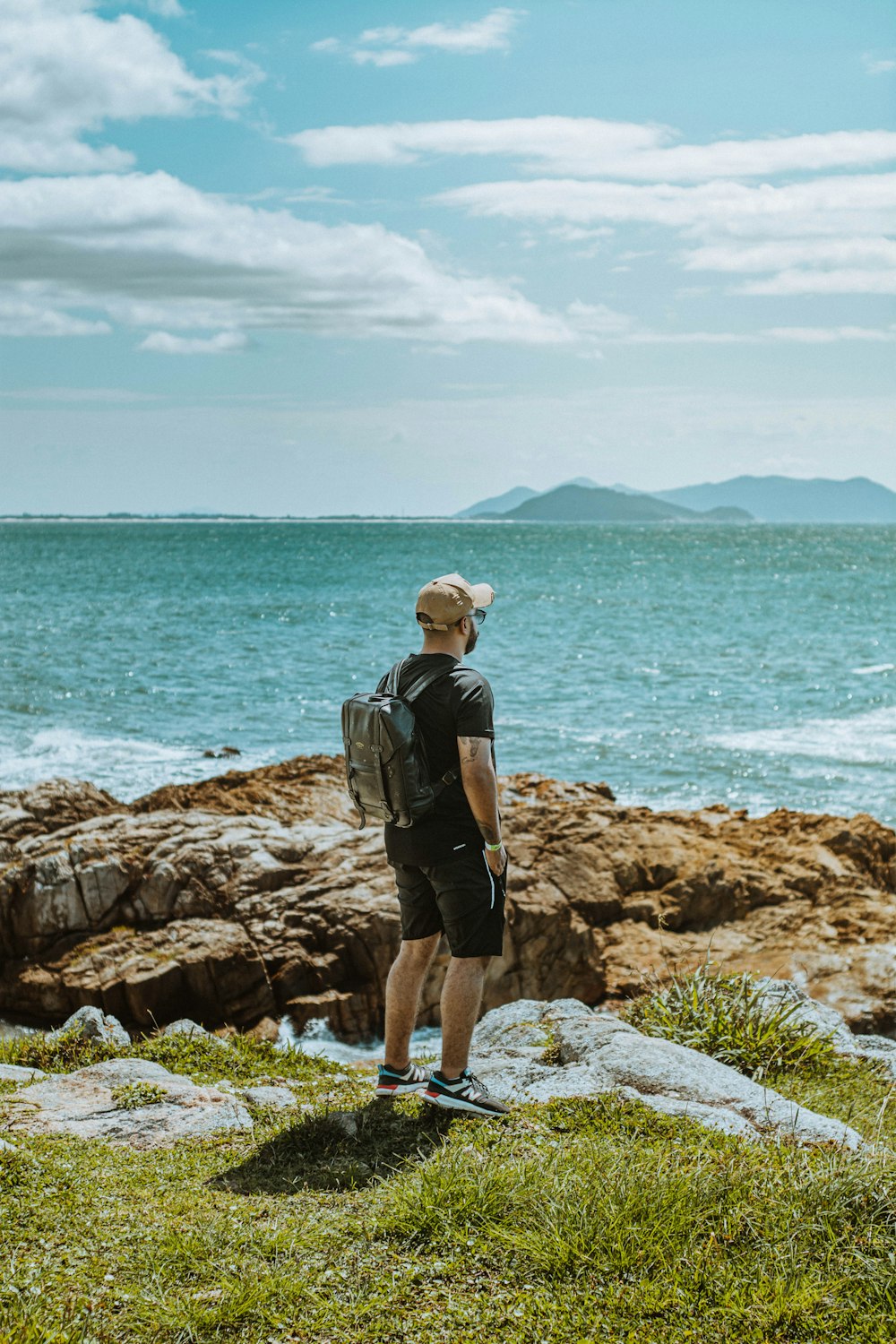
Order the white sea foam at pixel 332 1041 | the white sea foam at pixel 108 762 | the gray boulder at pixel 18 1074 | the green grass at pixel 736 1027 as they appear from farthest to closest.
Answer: the white sea foam at pixel 108 762 < the white sea foam at pixel 332 1041 < the green grass at pixel 736 1027 < the gray boulder at pixel 18 1074

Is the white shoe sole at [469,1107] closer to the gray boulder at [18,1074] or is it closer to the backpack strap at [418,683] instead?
the backpack strap at [418,683]

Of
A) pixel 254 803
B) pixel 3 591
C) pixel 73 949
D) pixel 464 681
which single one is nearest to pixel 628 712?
pixel 254 803

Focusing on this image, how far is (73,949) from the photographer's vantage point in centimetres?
1041

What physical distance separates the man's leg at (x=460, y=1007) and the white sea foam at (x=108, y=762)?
44.5 ft

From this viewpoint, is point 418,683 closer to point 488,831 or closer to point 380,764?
point 380,764

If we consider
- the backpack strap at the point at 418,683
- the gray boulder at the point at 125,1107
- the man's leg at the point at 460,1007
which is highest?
the backpack strap at the point at 418,683

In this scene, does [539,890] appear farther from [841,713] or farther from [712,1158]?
[841,713]

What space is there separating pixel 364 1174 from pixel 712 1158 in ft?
4.53

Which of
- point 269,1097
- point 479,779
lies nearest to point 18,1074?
point 269,1097

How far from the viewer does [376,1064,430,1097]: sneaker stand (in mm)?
5496

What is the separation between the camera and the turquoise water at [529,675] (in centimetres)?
2103

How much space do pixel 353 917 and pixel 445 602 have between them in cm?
585

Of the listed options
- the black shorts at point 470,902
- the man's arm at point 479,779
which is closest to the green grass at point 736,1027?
the black shorts at point 470,902

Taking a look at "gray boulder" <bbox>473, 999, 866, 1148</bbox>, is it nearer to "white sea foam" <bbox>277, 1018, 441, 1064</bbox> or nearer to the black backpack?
the black backpack
